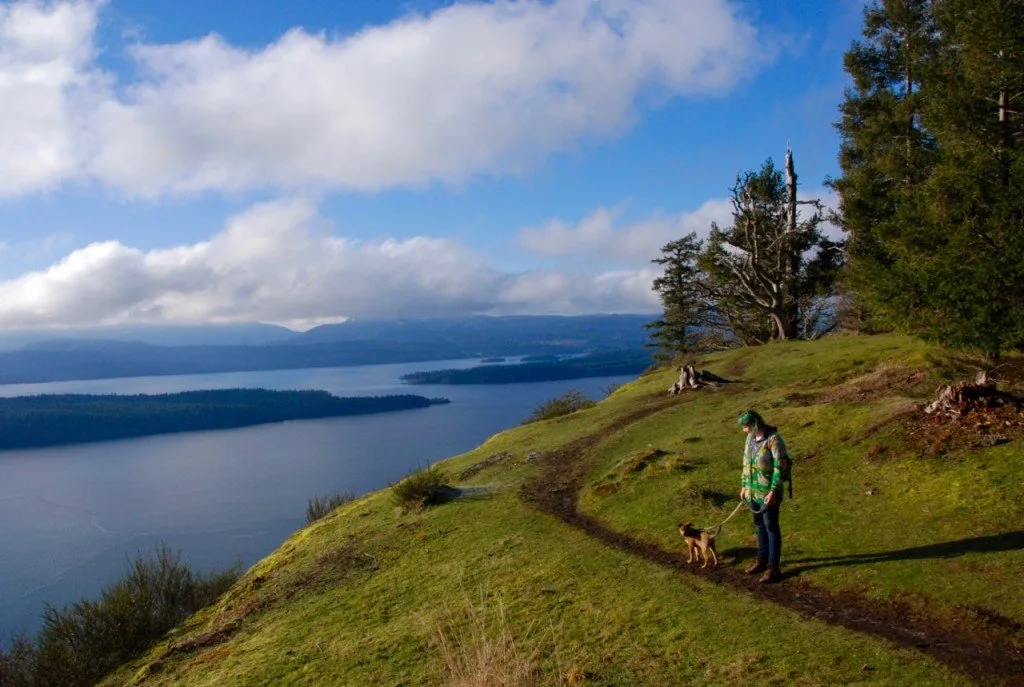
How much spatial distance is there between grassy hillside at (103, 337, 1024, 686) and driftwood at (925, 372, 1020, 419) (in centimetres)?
54

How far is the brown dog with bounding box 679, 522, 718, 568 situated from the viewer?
36.6 ft

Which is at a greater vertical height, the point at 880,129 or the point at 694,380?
the point at 880,129

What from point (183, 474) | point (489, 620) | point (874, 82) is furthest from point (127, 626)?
point (183, 474)

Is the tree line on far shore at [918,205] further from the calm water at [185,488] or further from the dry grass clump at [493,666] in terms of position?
the calm water at [185,488]

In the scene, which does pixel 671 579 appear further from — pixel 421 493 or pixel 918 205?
pixel 918 205

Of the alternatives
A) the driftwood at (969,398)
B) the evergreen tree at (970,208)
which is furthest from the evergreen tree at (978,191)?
the driftwood at (969,398)

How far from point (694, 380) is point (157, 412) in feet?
550

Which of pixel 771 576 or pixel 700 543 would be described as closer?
pixel 771 576

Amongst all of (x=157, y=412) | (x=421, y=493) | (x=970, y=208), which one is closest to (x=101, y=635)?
(x=421, y=493)

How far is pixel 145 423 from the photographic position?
6398 inches

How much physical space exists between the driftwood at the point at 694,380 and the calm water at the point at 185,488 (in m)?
30.5

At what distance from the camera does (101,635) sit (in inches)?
748

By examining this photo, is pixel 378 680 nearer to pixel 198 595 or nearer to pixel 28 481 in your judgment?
pixel 198 595

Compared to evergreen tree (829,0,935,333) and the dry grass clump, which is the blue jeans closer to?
the dry grass clump
